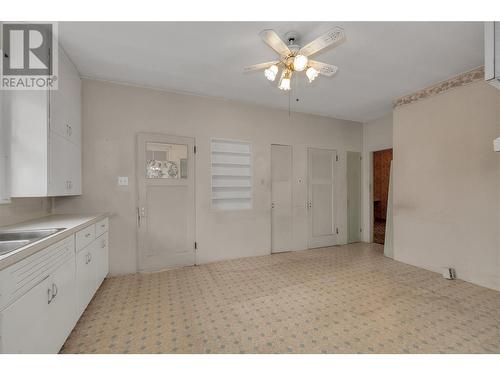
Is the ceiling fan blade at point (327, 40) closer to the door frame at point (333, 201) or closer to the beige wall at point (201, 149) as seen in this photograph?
the beige wall at point (201, 149)

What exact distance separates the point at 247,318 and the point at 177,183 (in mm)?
2152

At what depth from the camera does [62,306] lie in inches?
65.5

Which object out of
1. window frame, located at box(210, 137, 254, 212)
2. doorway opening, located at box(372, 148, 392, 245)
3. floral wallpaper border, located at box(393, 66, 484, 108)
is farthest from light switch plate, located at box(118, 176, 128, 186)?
doorway opening, located at box(372, 148, 392, 245)

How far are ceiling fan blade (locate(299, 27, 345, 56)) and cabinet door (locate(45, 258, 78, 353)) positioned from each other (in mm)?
2600

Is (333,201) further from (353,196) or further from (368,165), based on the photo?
(368,165)

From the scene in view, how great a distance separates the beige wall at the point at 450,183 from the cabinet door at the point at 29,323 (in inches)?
172

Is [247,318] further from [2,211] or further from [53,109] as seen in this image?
[53,109]

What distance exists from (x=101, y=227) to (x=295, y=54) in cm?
285

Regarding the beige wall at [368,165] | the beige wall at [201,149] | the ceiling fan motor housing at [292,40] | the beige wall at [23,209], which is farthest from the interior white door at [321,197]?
the beige wall at [23,209]

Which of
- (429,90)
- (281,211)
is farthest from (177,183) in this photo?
(429,90)

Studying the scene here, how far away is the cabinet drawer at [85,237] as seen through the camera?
201cm

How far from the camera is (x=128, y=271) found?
10.5ft

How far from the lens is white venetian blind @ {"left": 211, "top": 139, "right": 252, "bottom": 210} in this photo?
381 centimetres

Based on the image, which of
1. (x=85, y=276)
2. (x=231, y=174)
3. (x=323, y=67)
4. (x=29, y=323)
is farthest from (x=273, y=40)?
(x=85, y=276)
